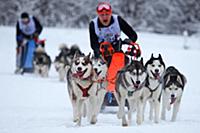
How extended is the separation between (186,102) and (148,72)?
11.0 ft

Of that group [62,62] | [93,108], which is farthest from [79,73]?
[62,62]

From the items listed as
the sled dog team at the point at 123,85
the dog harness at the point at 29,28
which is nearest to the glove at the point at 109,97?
the sled dog team at the point at 123,85

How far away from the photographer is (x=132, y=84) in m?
6.54

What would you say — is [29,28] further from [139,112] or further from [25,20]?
[139,112]

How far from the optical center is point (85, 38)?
2716cm

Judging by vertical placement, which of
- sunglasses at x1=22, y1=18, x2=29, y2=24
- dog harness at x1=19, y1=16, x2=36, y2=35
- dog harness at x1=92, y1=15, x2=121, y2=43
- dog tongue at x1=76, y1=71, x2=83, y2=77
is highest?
sunglasses at x1=22, y1=18, x2=29, y2=24

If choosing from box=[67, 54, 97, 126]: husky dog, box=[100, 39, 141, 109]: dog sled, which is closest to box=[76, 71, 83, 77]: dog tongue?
box=[67, 54, 97, 126]: husky dog

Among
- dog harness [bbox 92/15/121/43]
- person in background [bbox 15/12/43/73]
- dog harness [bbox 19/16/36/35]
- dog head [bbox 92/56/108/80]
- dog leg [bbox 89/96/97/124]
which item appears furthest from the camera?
dog harness [bbox 19/16/36/35]

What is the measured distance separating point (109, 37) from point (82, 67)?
155 cm

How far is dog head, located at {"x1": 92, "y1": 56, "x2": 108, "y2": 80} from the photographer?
6.95 meters

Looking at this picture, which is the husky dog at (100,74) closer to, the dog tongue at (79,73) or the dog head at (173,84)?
the dog tongue at (79,73)

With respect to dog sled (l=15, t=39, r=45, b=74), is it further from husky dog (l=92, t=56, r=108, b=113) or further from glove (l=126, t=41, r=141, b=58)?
husky dog (l=92, t=56, r=108, b=113)

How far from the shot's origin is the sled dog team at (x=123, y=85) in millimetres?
6582

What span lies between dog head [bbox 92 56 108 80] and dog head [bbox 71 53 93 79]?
27cm
